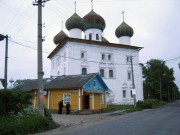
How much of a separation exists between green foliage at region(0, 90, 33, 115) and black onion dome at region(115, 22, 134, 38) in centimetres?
3840

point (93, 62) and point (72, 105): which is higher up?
point (93, 62)

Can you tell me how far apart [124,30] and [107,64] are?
8.99 metres

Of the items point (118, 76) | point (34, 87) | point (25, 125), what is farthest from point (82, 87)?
point (118, 76)

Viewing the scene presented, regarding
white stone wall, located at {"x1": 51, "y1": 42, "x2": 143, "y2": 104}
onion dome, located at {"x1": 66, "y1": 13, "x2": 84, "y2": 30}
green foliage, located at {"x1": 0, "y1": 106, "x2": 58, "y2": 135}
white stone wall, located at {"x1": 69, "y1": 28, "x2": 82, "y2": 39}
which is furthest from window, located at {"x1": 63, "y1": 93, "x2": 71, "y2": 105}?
onion dome, located at {"x1": 66, "y1": 13, "x2": 84, "y2": 30}

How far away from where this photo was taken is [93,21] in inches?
1919

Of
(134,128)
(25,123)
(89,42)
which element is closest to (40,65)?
(25,123)

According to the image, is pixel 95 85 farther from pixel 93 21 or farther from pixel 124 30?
pixel 124 30

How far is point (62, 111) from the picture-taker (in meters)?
27.5

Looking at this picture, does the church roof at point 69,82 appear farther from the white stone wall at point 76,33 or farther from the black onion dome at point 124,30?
the black onion dome at point 124,30

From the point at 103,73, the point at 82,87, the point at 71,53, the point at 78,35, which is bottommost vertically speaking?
the point at 82,87

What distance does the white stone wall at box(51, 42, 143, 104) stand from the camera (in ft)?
140

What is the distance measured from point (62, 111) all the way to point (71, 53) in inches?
650

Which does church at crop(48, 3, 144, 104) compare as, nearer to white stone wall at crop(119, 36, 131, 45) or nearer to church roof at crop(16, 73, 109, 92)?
white stone wall at crop(119, 36, 131, 45)

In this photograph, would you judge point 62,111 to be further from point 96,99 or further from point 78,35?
point 78,35
